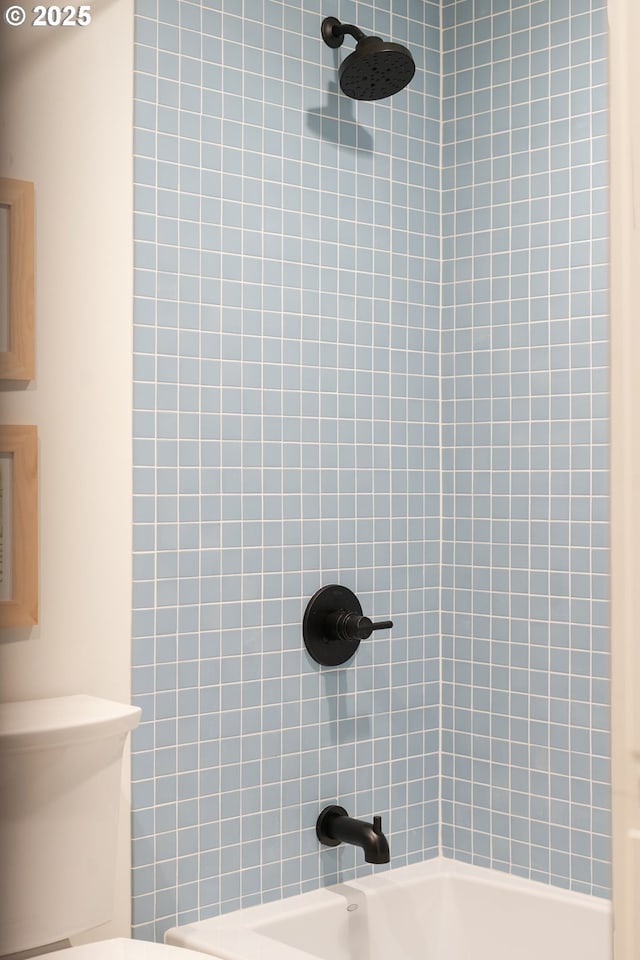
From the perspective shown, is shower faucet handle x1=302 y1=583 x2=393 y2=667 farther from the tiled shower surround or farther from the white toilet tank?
the white toilet tank

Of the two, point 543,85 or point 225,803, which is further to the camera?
point 543,85

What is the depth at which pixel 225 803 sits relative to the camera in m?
1.48

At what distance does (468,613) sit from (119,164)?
978 millimetres

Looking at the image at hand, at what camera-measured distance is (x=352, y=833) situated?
154cm

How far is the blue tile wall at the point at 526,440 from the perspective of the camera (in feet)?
5.27

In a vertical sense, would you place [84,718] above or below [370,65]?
below

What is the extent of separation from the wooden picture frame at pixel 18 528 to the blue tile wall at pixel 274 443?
1.09 meters

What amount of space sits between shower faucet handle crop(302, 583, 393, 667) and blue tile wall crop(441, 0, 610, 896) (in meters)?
0.27

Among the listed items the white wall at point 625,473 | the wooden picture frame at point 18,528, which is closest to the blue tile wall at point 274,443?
the white wall at point 625,473

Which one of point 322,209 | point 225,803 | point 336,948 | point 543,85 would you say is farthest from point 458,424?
point 336,948

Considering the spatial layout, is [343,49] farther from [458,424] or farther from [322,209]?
[458,424]

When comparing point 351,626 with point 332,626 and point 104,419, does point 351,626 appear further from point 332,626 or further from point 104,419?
point 104,419

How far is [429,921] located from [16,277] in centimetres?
168

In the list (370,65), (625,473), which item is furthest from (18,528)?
(370,65)
